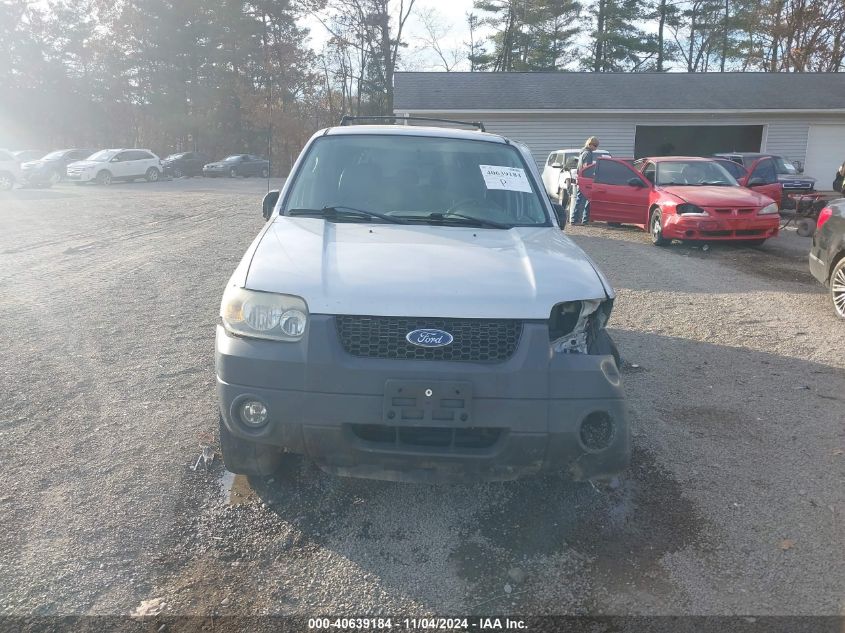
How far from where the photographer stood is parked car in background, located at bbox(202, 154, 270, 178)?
1494 inches

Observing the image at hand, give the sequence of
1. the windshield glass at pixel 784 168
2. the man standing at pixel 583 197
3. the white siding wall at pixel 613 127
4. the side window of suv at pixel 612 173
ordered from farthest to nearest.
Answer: the white siding wall at pixel 613 127, the windshield glass at pixel 784 168, the man standing at pixel 583 197, the side window of suv at pixel 612 173

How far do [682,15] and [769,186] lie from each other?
119ft

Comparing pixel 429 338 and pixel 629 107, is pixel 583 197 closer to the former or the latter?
pixel 429 338

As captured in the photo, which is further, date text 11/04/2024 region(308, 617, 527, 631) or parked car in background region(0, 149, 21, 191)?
parked car in background region(0, 149, 21, 191)

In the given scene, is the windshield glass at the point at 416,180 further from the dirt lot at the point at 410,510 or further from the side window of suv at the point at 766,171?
the side window of suv at the point at 766,171

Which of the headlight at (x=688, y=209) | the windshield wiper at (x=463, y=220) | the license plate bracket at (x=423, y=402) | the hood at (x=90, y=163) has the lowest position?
the hood at (x=90, y=163)

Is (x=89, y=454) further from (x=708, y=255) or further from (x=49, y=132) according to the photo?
(x=49, y=132)

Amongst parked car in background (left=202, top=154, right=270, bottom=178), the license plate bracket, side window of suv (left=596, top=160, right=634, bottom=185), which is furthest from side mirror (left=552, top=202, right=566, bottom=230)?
parked car in background (left=202, top=154, right=270, bottom=178)

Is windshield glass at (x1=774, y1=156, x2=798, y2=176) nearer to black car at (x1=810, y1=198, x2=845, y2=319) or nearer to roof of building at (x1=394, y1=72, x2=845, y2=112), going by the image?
roof of building at (x1=394, y1=72, x2=845, y2=112)

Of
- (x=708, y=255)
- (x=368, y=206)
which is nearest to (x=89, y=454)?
(x=368, y=206)

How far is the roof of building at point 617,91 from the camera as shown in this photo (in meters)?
25.2

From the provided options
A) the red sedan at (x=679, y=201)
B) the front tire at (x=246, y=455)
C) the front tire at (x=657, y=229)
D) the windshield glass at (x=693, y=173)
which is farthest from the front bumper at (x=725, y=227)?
the front tire at (x=246, y=455)

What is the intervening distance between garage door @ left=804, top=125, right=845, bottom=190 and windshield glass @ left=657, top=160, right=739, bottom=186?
16.5 meters

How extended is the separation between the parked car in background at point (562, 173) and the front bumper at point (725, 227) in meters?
3.31
